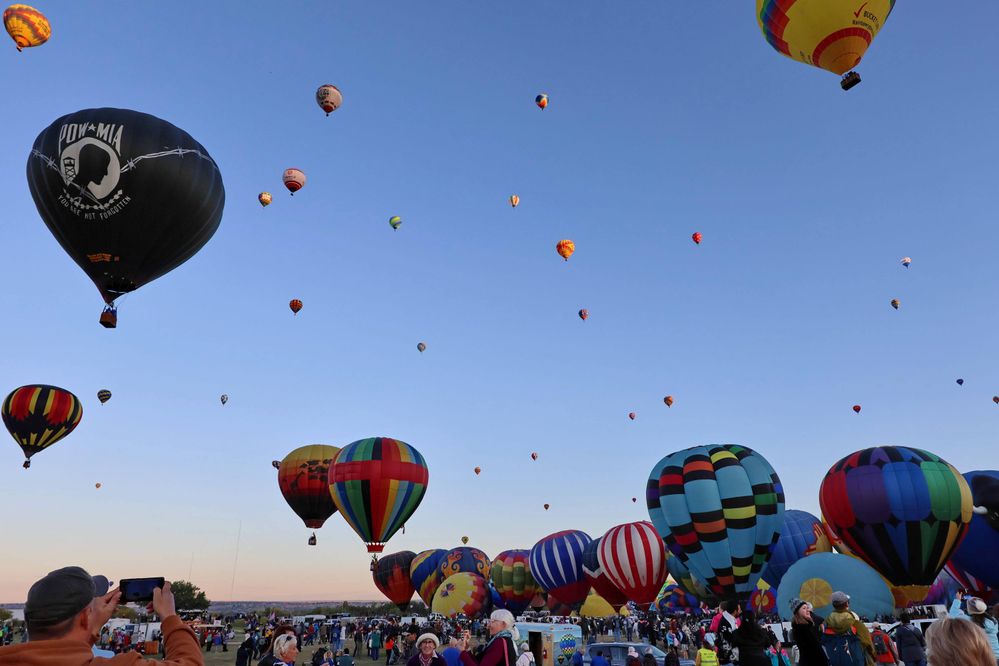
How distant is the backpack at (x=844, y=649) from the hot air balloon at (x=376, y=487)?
69.6 ft

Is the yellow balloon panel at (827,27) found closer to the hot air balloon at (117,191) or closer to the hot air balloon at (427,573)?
the hot air balloon at (117,191)

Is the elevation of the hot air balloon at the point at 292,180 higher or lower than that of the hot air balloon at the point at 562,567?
higher

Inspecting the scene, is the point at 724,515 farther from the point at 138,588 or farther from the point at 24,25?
the point at 24,25

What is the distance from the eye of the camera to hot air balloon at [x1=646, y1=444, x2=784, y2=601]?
21328mm

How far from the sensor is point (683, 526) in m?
22.2

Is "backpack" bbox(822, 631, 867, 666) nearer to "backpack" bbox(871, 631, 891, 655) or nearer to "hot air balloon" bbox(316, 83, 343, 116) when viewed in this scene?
"backpack" bbox(871, 631, 891, 655)

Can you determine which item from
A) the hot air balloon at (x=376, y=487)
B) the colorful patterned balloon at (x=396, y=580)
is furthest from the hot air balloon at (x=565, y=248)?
the colorful patterned balloon at (x=396, y=580)

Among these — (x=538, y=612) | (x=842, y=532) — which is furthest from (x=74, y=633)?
(x=538, y=612)

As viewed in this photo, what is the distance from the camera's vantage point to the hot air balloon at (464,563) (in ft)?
130

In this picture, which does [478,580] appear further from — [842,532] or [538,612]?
[842,532]

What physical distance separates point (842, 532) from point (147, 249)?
21.1m

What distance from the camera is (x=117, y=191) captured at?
14.5 meters

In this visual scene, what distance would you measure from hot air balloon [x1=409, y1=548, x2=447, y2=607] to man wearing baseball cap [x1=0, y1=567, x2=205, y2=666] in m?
40.0

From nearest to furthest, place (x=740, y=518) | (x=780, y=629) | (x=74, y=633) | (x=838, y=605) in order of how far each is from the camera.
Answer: (x=74, y=633)
(x=838, y=605)
(x=780, y=629)
(x=740, y=518)
